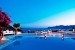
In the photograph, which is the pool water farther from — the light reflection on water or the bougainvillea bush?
the bougainvillea bush

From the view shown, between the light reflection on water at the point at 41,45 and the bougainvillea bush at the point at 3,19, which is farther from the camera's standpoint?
the bougainvillea bush at the point at 3,19

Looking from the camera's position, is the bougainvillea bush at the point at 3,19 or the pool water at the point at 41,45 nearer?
the pool water at the point at 41,45

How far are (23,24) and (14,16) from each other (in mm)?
2584

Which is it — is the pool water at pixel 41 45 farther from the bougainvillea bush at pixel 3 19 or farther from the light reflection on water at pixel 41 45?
the bougainvillea bush at pixel 3 19

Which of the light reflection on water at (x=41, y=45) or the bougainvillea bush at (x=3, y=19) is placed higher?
the bougainvillea bush at (x=3, y=19)

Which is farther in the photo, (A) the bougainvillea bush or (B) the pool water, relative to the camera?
(A) the bougainvillea bush

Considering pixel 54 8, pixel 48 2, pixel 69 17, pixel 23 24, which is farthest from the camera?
pixel 23 24

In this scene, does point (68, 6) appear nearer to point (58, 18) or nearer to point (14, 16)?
point (58, 18)

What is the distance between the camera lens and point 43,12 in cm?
1947

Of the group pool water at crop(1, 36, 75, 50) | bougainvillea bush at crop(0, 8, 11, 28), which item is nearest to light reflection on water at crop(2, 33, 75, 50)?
pool water at crop(1, 36, 75, 50)

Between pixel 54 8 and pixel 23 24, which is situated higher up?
pixel 54 8

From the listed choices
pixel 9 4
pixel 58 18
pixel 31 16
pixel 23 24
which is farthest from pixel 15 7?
pixel 58 18

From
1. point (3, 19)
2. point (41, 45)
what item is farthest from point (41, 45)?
point (3, 19)

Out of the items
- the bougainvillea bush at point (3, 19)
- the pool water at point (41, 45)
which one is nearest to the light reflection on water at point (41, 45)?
the pool water at point (41, 45)
